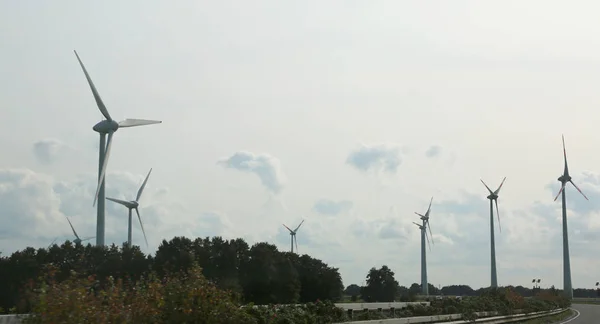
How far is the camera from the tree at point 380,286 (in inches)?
5408

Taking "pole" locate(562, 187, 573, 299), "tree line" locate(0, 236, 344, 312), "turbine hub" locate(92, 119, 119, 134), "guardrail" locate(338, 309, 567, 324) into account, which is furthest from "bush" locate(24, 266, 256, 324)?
"pole" locate(562, 187, 573, 299)

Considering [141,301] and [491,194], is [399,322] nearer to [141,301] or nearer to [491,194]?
[141,301]

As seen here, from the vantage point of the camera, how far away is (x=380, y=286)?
138 metres

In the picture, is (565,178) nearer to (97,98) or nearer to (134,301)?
(97,98)

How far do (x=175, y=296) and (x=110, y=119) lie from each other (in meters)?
56.4

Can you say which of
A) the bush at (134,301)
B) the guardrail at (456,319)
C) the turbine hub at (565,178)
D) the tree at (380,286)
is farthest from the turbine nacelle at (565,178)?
the bush at (134,301)

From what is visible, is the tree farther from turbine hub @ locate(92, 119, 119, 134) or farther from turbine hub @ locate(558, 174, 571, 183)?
turbine hub @ locate(92, 119, 119, 134)

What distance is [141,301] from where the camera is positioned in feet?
63.3

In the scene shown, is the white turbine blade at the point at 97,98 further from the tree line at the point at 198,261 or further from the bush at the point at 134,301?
the bush at the point at 134,301

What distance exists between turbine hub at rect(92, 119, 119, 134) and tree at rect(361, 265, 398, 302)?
242 ft

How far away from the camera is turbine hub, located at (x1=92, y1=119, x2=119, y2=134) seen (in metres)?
74.3

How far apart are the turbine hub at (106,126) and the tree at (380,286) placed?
73681mm

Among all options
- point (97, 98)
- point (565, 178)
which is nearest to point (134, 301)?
point (97, 98)

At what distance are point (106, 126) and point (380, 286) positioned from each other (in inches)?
2992
